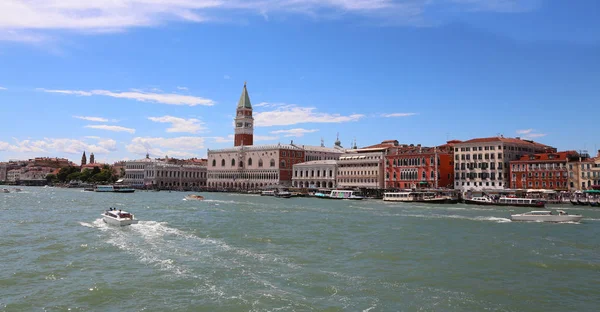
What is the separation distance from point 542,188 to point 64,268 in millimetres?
57779

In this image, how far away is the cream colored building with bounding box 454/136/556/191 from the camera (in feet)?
217

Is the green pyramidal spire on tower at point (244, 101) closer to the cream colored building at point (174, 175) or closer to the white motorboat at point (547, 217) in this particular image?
the cream colored building at point (174, 175)

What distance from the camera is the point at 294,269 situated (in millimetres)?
16953

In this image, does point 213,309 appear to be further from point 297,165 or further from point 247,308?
point 297,165

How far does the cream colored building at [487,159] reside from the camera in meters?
66.1

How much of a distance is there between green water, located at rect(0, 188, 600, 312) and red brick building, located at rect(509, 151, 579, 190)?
118 ft

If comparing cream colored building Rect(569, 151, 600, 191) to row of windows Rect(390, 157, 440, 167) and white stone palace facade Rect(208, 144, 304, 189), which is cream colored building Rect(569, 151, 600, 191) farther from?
white stone palace facade Rect(208, 144, 304, 189)

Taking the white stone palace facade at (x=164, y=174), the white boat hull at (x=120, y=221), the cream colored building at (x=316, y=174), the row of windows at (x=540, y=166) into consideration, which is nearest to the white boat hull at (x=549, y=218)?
the white boat hull at (x=120, y=221)

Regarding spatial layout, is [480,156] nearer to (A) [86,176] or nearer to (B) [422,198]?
(B) [422,198]

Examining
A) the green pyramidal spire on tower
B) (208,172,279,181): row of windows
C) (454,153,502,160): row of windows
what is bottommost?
(208,172,279,181): row of windows

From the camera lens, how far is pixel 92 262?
1789cm

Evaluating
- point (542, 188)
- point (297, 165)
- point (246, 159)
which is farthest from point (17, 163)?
point (542, 188)

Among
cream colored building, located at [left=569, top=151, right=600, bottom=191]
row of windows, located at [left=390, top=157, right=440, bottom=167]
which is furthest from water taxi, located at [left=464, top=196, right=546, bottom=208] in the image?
row of windows, located at [left=390, top=157, right=440, bottom=167]

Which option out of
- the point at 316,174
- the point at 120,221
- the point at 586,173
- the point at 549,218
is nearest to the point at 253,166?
the point at 316,174
